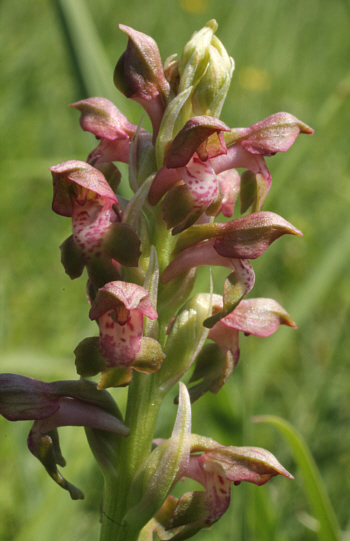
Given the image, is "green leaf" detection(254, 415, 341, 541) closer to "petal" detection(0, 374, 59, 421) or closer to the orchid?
the orchid

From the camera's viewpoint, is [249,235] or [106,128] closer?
[249,235]

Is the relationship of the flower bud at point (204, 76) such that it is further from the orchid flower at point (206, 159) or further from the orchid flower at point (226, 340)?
the orchid flower at point (226, 340)

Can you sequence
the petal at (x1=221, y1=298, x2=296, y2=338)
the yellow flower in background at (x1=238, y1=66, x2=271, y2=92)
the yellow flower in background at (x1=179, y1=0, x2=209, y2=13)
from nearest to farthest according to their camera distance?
the petal at (x1=221, y1=298, x2=296, y2=338)
the yellow flower in background at (x1=238, y1=66, x2=271, y2=92)
the yellow flower in background at (x1=179, y1=0, x2=209, y2=13)

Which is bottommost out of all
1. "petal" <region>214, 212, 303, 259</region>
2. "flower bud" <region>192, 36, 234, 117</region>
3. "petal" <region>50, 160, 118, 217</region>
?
"petal" <region>214, 212, 303, 259</region>

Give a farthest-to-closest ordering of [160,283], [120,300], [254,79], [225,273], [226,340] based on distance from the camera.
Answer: [254,79]
[225,273]
[226,340]
[160,283]
[120,300]

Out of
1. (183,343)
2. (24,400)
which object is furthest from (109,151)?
(24,400)

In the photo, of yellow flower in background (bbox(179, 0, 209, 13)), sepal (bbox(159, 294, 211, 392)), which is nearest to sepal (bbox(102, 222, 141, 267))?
sepal (bbox(159, 294, 211, 392))

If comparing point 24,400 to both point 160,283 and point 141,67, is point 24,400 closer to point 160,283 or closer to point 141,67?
point 160,283
